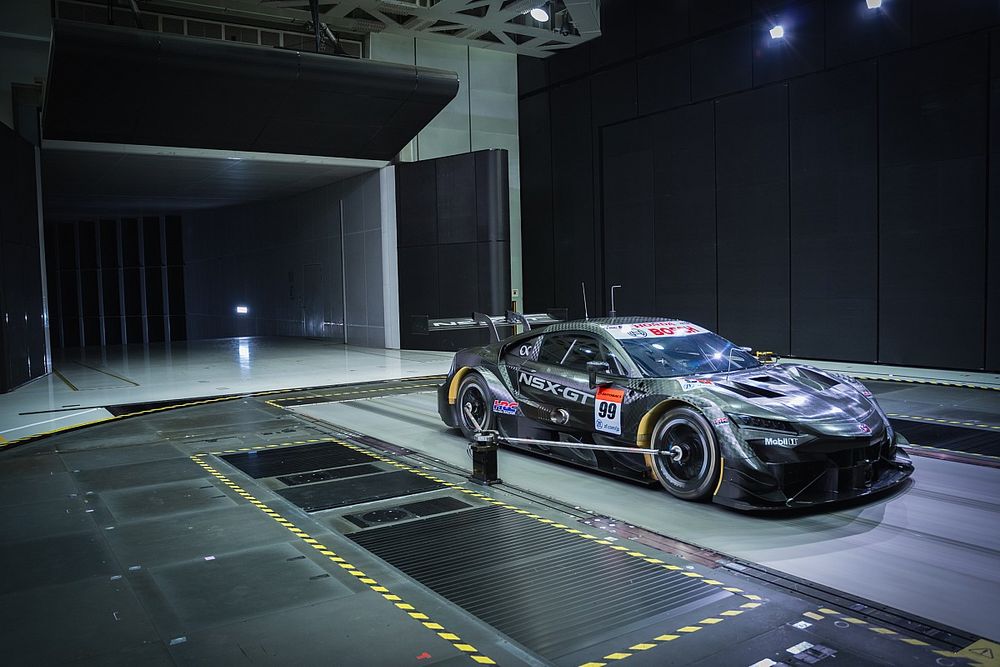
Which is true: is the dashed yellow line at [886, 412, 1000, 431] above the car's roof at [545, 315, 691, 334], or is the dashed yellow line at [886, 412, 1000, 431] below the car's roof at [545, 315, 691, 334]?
below

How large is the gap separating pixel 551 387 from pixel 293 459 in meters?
2.85

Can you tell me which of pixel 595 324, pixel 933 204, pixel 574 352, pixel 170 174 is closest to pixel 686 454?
pixel 574 352

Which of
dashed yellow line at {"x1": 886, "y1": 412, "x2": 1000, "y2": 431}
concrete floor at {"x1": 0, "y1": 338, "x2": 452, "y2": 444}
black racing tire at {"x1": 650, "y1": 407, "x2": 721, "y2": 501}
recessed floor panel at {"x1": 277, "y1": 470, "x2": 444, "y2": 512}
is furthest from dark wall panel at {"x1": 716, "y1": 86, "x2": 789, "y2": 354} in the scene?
recessed floor panel at {"x1": 277, "y1": 470, "x2": 444, "y2": 512}

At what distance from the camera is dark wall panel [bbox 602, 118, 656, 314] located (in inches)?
798

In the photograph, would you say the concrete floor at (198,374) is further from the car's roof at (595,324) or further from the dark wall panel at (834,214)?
the car's roof at (595,324)

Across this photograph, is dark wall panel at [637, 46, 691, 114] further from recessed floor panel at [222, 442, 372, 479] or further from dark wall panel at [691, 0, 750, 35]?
recessed floor panel at [222, 442, 372, 479]

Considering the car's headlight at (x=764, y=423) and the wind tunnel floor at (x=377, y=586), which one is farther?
the car's headlight at (x=764, y=423)

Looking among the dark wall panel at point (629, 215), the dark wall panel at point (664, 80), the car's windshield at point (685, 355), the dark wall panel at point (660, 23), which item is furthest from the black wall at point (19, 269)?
the dark wall panel at point (660, 23)

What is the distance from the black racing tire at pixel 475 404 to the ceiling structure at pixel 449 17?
41.8 feet

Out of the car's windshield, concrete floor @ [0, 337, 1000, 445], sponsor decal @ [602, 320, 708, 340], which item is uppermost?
sponsor decal @ [602, 320, 708, 340]

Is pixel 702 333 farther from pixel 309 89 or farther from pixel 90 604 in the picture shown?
pixel 309 89

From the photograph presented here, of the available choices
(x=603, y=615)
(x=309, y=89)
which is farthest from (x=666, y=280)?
(x=603, y=615)

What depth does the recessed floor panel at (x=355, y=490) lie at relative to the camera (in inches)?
260

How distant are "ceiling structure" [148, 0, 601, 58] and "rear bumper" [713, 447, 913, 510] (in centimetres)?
1534
